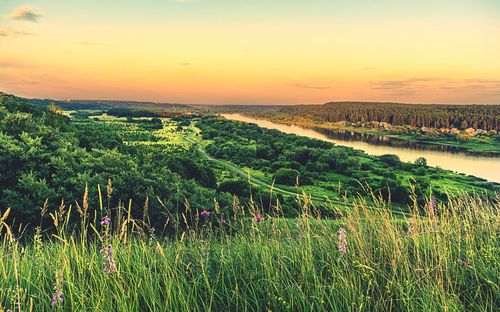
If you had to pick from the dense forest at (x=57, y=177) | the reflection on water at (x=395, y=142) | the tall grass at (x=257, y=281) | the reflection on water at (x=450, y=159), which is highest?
the tall grass at (x=257, y=281)

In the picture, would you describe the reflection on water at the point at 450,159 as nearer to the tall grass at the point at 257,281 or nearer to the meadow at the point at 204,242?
the meadow at the point at 204,242

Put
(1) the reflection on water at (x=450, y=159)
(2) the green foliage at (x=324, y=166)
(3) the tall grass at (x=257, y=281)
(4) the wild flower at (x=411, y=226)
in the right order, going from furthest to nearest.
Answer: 1. (1) the reflection on water at (x=450, y=159)
2. (2) the green foliage at (x=324, y=166)
3. (4) the wild flower at (x=411, y=226)
4. (3) the tall grass at (x=257, y=281)

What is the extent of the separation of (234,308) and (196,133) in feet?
503

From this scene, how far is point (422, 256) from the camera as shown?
175 inches

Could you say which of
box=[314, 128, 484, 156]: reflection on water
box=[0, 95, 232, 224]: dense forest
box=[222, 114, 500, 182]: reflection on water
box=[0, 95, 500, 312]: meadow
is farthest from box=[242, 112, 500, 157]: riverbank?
box=[0, 95, 232, 224]: dense forest

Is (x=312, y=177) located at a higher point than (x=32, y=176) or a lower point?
lower

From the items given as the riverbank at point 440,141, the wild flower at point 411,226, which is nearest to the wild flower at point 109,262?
the wild flower at point 411,226

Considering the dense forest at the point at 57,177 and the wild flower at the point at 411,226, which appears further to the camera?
the dense forest at the point at 57,177

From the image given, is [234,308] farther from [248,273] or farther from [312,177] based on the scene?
[312,177]

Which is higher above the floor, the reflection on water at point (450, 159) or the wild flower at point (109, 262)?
the wild flower at point (109, 262)

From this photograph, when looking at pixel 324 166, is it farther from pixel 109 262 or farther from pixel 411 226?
pixel 109 262

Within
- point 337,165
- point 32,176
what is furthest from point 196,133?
point 32,176

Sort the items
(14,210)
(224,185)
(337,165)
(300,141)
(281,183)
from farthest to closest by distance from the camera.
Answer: (300,141)
(337,165)
(281,183)
(224,185)
(14,210)

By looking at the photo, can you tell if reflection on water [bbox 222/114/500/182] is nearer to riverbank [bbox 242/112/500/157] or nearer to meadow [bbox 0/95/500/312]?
riverbank [bbox 242/112/500/157]
